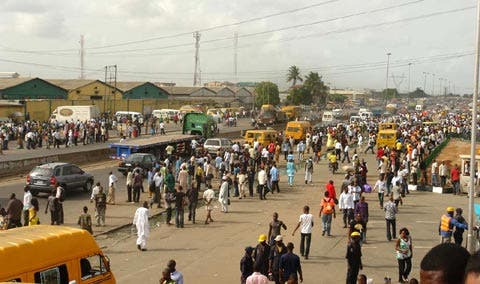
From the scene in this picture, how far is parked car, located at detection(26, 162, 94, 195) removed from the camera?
74.7ft

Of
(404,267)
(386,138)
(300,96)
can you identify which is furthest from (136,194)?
(300,96)

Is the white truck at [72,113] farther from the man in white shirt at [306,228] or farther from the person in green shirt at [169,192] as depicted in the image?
the man in white shirt at [306,228]

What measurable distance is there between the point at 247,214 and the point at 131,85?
7572 centimetres

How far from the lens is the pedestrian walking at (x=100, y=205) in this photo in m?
18.7

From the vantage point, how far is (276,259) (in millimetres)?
12195

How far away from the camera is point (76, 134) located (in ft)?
137

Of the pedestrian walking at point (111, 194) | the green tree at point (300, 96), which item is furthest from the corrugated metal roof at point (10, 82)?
the green tree at point (300, 96)

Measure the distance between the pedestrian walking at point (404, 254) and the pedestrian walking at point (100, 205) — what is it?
9.65m

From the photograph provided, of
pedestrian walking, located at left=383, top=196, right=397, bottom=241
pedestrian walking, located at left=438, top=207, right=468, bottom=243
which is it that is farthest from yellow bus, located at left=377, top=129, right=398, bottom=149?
pedestrian walking, located at left=438, top=207, right=468, bottom=243

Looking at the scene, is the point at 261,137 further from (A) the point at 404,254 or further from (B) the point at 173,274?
(B) the point at 173,274

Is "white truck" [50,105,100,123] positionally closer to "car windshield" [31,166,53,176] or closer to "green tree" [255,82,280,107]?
"car windshield" [31,166,53,176]

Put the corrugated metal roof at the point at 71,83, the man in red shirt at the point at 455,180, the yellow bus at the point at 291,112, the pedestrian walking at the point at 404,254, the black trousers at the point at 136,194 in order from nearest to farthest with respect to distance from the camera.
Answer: the pedestrian walking at the point at 404,254
the black trousers at the point at 136,194
the man in red shirt at the point at 455,180
the corrugated metal roof at the point at 71,83
the yellow bus at the point at 291,112

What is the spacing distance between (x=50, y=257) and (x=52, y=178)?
554 inches


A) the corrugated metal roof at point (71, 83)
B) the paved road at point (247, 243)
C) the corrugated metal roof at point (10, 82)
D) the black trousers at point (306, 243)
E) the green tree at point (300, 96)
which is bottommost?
the paved road at point (247, 243)
